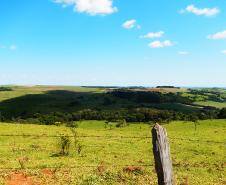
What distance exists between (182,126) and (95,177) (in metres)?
59.9

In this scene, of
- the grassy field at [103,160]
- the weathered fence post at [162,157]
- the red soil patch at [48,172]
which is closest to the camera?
the weathered fence post at [162,157]

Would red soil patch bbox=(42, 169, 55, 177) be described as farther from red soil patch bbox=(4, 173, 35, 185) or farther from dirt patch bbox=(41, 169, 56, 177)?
red soil patch bbox=(4, 173, 35, 185)

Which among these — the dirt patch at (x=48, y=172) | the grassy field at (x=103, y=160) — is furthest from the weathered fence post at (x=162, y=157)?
the dirt patch at (x=48, y=172)

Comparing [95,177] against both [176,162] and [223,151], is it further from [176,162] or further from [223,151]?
[223,151]

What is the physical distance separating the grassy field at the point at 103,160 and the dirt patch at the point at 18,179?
0.97 ft

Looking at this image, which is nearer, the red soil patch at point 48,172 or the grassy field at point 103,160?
the grassy field at point 103,160

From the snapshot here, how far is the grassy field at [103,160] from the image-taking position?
2473 cm

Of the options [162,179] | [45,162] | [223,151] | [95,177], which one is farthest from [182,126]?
[162,179]

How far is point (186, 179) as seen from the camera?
26.3 m

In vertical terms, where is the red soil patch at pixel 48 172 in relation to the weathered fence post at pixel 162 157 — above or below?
below

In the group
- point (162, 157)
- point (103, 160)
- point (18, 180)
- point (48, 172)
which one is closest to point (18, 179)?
point (18, 180)

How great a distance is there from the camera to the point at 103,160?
34812mm

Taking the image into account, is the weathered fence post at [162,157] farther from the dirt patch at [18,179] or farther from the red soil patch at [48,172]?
the red soil patch at [48,172]

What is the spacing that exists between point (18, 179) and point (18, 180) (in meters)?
0.23
